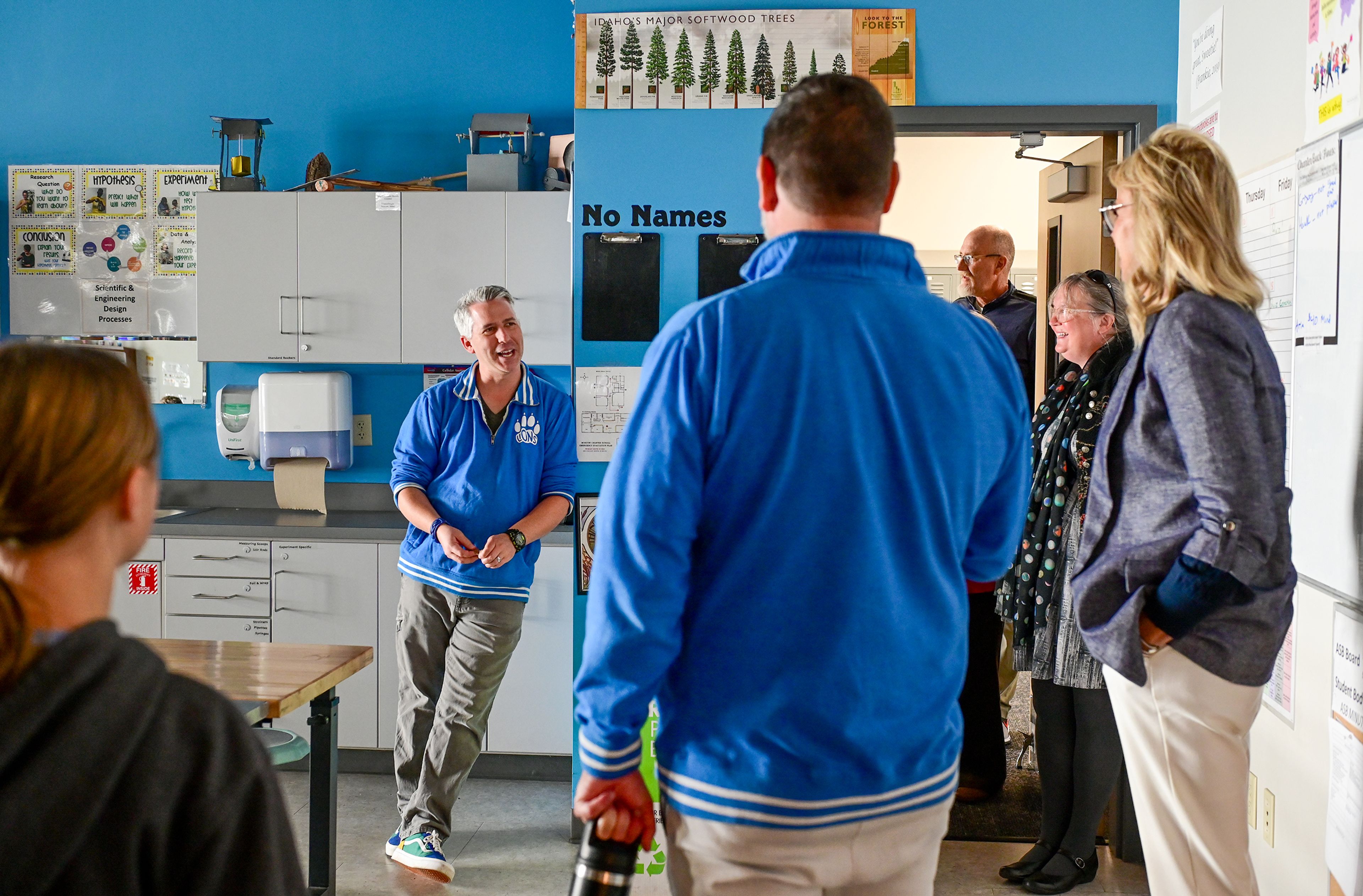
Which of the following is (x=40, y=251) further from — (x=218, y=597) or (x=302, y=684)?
(x=302, y=684)

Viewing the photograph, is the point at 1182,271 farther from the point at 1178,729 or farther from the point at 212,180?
the point at 212,180

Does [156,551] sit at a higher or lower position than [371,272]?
lower

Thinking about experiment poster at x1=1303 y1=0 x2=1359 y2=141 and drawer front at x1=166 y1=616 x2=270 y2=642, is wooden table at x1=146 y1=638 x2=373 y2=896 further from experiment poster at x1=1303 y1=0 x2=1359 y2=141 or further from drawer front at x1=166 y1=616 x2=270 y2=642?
experiment poster at x1=1303 y1=0 x2=1359 y2=141

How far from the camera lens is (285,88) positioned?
4.53 metres

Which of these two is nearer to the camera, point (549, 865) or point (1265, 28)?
point (1265, 28)

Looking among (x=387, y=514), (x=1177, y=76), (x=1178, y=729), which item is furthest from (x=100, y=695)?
(x=387, y=514)

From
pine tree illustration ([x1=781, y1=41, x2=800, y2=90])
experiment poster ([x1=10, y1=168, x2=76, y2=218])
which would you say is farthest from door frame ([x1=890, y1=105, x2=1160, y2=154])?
experiment poster ([x1=10, y1=168, x2=76, y2=218])

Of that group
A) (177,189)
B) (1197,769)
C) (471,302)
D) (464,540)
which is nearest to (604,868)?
(1197,769)

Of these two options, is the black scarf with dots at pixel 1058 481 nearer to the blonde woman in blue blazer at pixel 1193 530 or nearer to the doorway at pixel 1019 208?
the doorway at pixel 1019 208

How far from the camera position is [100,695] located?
0.77m

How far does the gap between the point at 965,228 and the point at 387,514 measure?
3978 millimetres

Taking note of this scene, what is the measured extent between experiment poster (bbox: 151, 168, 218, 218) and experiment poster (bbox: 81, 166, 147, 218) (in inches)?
2.4

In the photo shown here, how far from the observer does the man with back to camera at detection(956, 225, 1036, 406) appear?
12.3 ft

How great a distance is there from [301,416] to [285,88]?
4.76ft
